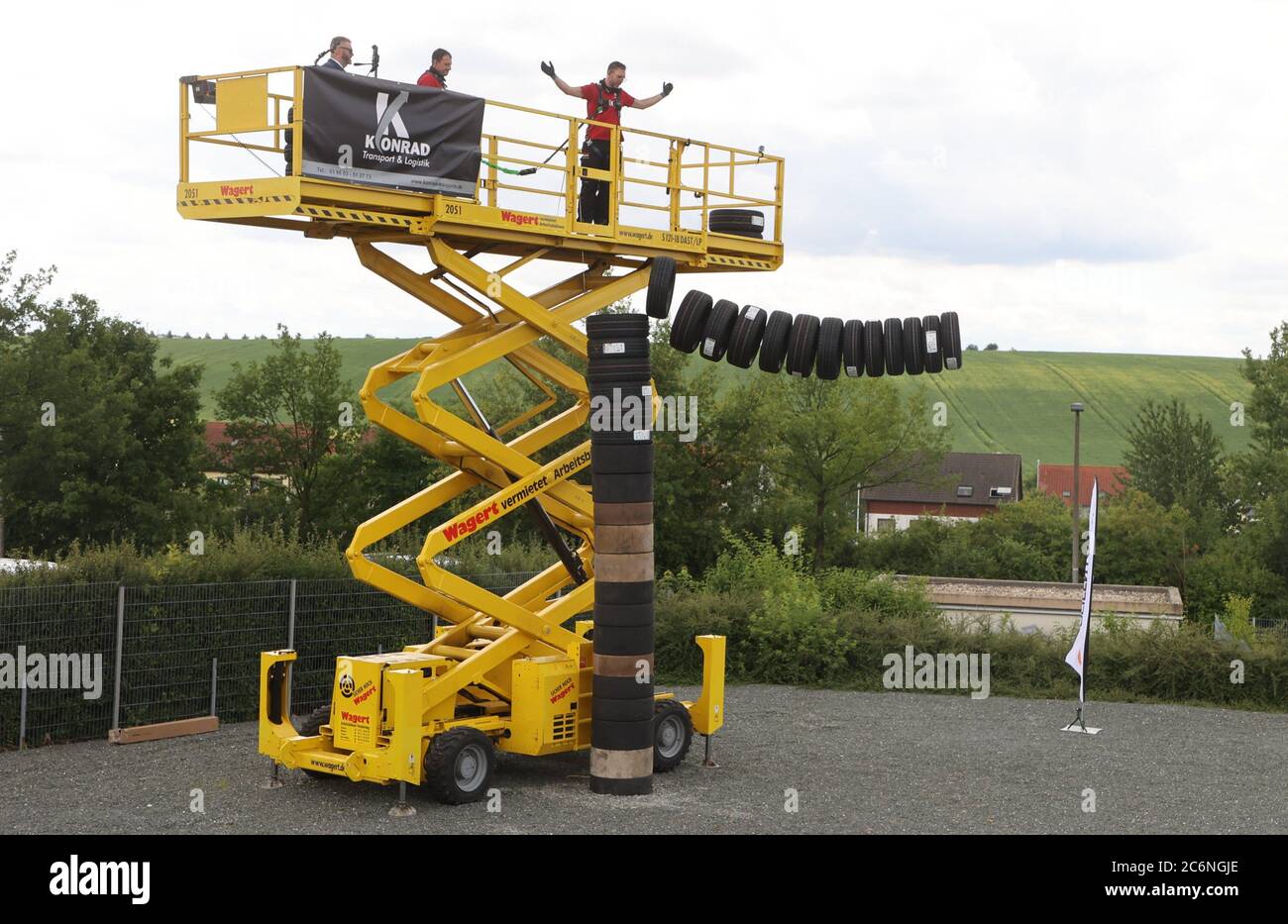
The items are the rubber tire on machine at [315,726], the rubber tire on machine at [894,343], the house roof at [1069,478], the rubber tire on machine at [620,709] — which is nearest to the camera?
the rubber tire on machine at [620,709]

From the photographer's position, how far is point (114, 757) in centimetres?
1619

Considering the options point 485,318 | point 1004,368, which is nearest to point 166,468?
point 485,318

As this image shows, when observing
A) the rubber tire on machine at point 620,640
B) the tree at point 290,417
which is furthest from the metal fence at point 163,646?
the tree at point 290,417

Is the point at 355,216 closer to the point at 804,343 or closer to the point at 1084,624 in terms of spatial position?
the point at 804,343

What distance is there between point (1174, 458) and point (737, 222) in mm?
65054

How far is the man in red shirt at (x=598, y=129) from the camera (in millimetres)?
14961

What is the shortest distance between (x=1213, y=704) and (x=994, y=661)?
3407 mm

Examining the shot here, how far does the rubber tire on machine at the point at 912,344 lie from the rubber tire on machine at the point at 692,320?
221 cm

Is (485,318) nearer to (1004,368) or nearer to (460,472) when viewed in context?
(460,472)

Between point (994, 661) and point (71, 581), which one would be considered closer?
point (71, 581)

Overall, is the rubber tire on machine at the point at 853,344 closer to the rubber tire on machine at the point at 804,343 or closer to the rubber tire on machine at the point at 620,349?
the rubber tire on machine at the point at 804,343

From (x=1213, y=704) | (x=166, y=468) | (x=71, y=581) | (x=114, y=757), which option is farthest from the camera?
(x=166, y=468)

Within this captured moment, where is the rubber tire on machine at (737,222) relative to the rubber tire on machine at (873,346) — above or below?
above

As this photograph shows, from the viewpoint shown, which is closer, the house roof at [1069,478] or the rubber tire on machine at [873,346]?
the rubber tire on machine at [873,346]
